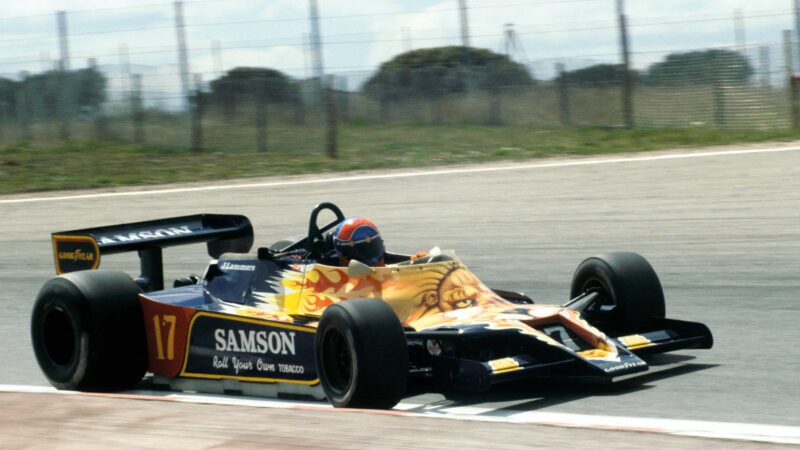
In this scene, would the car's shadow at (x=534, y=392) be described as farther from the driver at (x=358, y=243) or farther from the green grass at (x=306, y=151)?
the green grass at (x=306, y=151)

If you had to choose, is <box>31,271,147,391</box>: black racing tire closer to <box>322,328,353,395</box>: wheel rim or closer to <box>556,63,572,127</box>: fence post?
<box>322,328,353,395</box>: wheel rim

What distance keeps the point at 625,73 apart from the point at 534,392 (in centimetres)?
1584

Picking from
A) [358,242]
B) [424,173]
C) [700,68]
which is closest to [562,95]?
[700,68]

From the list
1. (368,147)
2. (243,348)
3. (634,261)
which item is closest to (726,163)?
(368,147)

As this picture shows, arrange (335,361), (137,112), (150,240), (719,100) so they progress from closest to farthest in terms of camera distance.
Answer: (335,361) < (150,240) < (719,100) < (137,112)

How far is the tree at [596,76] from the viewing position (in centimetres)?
2277

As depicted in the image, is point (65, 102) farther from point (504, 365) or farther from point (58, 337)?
point (504, 365)

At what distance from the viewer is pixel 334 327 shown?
23.5 ft

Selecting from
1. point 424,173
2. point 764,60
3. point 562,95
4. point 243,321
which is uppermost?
point 764,60

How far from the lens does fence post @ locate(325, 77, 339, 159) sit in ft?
74.0

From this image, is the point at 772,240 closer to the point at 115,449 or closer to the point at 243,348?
the point at 243,348

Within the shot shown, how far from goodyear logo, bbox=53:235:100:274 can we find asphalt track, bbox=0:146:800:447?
0.86m

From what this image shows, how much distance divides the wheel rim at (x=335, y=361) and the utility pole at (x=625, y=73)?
15.9 meters

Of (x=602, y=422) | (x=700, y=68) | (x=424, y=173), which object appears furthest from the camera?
(x=700, y=68)
